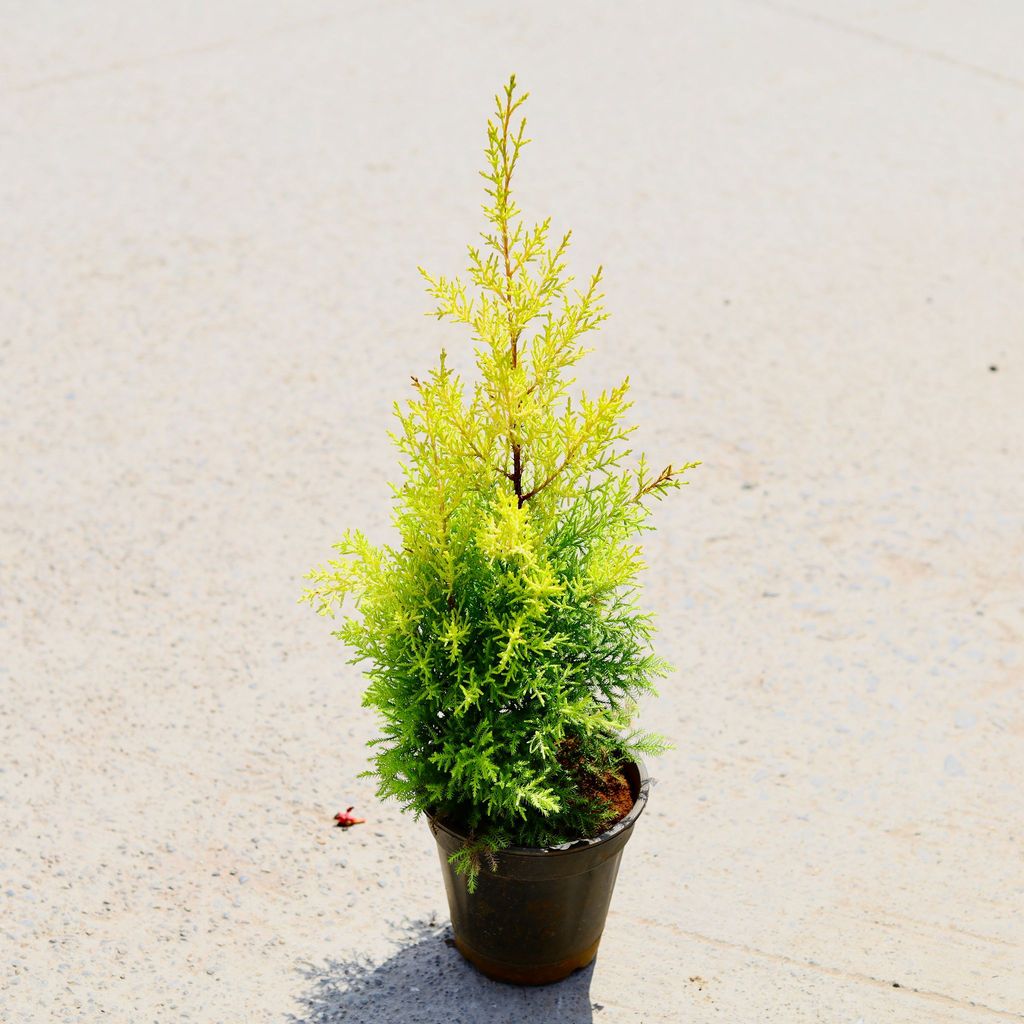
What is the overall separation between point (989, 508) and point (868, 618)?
1.18 m

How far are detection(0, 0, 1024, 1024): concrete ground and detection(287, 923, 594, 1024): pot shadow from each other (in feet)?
0.05

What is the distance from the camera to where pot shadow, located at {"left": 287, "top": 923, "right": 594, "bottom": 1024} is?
4.12 metres

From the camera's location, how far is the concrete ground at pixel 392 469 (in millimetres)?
4438

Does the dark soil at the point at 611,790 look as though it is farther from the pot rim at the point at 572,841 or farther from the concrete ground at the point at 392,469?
the concrete ground at the point at 392,469

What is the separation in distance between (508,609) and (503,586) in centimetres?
7

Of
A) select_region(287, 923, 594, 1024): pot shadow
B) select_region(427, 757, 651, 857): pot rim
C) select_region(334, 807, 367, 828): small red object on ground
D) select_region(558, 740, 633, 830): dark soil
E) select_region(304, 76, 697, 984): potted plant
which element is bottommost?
select_region(287, 923, 594, 1024): pot shadow

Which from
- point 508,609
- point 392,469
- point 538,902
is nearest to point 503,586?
point 508,609

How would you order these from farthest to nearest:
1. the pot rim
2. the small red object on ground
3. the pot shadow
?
1. the small red object on ground
2. the pot shadow
3. the pot rim

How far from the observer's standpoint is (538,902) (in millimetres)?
4000

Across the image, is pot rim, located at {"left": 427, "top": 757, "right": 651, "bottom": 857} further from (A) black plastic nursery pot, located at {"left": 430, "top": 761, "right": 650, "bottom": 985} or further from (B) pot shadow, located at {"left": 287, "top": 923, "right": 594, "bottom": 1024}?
(B) pot shadow, located at {"left": 287, "top": 923, "right": 594, "bottom": 1024}

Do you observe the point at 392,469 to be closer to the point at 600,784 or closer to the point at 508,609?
the point at 600,784

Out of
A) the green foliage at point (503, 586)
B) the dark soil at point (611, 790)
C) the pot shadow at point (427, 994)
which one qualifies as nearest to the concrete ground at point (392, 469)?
the pot shadow at point (427, 994)

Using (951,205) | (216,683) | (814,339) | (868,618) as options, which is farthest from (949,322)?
(216,683)

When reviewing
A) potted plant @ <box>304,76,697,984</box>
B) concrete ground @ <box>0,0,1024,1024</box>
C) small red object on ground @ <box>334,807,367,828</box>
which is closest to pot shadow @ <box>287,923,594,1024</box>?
concrete ground @ <box>0,0,1024,1024</box>
